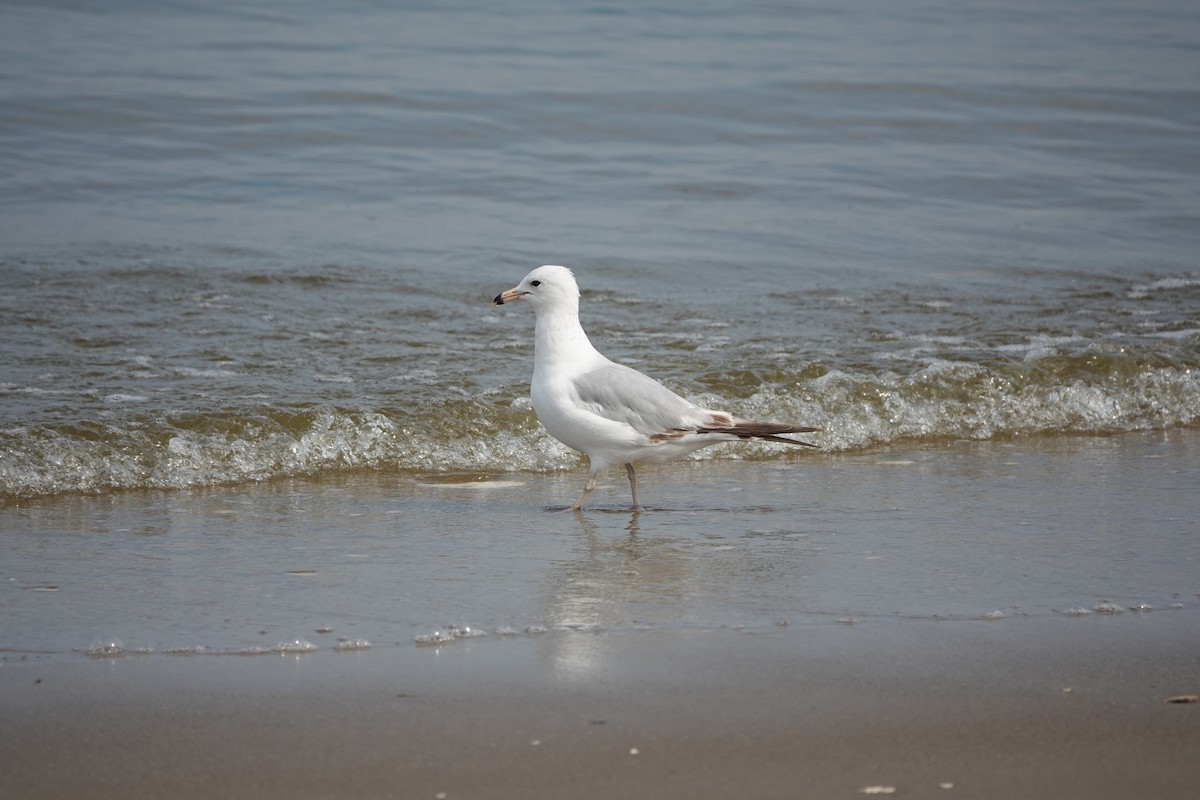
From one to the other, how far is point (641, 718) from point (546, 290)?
2901 millimetres

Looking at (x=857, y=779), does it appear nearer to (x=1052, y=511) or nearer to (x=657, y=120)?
(x=1052, y=511)

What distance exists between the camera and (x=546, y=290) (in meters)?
5.77

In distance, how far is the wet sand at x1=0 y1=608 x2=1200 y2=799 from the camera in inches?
110

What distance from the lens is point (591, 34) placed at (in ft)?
60.7

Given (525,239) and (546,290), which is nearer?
(546,290)

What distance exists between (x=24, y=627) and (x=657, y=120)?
11.7 metres

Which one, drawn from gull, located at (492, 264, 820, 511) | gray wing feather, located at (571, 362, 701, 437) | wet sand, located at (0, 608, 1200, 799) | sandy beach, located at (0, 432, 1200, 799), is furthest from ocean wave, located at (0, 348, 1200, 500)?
wet sand, located at (0, 608, 1200, 799)

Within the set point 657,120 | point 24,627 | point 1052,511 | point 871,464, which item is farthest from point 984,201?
point 24,627

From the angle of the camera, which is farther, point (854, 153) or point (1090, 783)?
point (854, 153)

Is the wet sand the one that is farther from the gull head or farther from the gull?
the gull head

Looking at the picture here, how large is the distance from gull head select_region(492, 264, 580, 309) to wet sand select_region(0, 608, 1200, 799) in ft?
7.48

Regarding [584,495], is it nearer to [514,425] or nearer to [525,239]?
[514,425]

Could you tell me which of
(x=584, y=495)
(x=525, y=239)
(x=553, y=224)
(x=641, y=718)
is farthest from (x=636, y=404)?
(x=553, y=224)

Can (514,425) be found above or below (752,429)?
below
